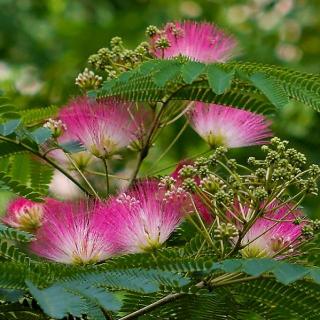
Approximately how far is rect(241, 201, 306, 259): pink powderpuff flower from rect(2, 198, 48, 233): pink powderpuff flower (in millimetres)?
497

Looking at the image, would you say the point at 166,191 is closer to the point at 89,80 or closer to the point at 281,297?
the point at 281,297

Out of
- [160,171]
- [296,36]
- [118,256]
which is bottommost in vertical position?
[118,256]

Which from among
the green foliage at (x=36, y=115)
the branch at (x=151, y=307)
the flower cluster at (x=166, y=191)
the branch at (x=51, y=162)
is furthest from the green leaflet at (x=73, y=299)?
the green foliage at (x=36, y=115)

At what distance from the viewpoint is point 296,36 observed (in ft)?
20.4

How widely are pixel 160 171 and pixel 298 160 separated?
46 cm

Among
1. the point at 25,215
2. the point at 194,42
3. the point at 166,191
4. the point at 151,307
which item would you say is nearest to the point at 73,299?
the point at 151,307

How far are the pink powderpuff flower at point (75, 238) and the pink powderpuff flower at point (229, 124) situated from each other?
38 centimetres

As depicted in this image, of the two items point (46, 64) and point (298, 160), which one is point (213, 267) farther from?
point (46, 64)

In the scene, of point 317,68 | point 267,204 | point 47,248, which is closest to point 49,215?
point 47,248

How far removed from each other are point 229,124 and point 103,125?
27 centimetres

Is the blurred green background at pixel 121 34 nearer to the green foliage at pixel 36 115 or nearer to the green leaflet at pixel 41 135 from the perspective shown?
the green foliage at pixel 36 115

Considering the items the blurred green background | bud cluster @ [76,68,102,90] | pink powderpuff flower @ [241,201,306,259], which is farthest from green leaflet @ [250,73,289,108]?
the blurred green background

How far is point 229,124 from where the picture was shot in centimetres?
220

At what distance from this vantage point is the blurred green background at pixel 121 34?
5129 mm
